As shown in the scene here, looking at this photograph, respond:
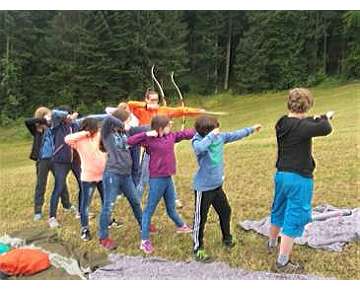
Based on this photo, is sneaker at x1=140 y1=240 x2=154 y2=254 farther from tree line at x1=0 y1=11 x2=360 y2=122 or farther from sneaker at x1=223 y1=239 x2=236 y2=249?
tree line at x1=0 y1=11 x2=360 y2=122

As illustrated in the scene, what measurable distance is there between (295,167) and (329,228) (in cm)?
108

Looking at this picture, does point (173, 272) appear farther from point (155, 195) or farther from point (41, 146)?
point (41, 146)

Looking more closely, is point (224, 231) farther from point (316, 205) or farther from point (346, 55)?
point (346, 55)

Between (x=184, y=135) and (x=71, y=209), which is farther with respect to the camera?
(x=71, y=209)

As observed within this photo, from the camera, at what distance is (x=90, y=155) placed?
5199mm

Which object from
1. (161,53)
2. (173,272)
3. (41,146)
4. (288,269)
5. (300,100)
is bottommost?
(173,272)

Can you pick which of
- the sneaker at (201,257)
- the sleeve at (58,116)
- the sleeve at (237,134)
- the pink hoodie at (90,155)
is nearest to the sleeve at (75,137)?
the pink hoodie at (90,155)

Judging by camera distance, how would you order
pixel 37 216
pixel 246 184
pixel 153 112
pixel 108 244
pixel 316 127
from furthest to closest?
pixel 246 184
pixel 37 216
pixel 153 112
pixel 108 244
pixel 316 127

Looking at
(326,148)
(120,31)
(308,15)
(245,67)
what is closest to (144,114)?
(120,31)

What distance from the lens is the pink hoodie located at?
5.19m

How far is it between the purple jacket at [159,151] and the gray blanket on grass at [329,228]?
1.04 meters

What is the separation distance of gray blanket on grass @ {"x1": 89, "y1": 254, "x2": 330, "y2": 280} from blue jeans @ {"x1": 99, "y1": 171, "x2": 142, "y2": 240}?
391 millimetres

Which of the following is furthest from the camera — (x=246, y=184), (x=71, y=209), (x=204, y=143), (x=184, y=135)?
(x=246, y=184)

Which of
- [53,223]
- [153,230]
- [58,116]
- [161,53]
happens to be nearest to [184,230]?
[153,230]
